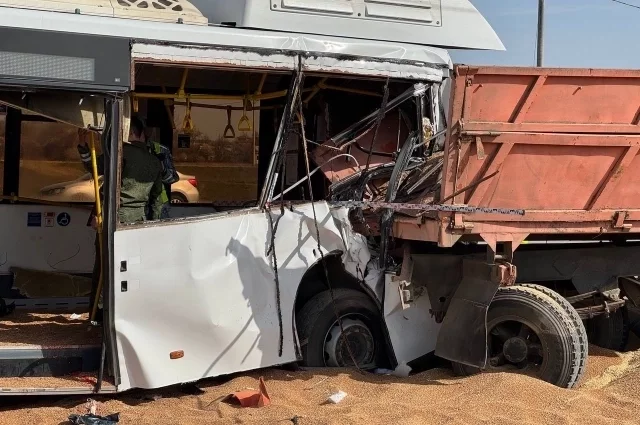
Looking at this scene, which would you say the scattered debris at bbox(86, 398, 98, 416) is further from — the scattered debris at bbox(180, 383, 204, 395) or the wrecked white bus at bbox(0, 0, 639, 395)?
the scattered debris at bbox(180, 383, 204, 395)

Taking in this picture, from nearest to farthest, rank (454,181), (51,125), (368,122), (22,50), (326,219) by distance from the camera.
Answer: (22,50) < (454,181) < (326,219) < (368,122) < (51,125)

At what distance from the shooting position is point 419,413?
18.6 feet

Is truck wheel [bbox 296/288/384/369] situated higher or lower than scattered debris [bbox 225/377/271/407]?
higher

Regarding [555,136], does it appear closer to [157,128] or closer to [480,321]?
[480,321]

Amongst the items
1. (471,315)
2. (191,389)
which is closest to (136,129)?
(191,389)

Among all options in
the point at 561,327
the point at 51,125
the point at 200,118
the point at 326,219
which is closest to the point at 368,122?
the point at 326,219

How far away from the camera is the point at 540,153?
616cm

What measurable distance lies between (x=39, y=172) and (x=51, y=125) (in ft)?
1.47

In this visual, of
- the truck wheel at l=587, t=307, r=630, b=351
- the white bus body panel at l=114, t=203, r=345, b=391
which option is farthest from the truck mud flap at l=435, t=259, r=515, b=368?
the truck wheel at l=587, t=307, r=630, b=351

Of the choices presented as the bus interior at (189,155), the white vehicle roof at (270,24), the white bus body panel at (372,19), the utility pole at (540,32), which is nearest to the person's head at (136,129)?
the bus interior at (189,155)

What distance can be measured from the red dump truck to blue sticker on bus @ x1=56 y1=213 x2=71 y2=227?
9.88 feet

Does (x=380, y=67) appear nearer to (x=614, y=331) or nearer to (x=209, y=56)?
(x=209, y=56)

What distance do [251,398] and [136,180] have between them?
186 centimetres

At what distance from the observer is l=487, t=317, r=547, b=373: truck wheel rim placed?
637cm
